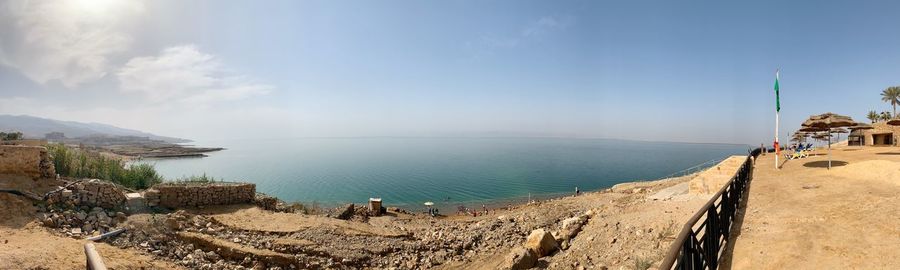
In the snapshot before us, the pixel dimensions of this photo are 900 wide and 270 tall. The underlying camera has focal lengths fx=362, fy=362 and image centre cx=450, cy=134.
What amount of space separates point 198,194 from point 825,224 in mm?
20583

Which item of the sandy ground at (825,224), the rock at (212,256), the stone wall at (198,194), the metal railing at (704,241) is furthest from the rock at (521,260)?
the stone wall at (198,194)

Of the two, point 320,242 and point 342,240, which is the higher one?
point 320,242

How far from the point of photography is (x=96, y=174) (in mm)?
17891

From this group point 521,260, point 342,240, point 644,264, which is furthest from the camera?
point 342,240

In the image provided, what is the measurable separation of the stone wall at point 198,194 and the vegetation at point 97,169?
535 centimetres

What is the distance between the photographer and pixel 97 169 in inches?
724

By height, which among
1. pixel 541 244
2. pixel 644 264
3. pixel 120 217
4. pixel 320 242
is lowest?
pixel 320 242

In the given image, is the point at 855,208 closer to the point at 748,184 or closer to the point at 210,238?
the point at 748,184

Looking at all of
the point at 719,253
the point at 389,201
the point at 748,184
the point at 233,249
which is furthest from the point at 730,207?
the point at 389,201

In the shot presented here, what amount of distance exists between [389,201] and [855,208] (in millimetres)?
33325

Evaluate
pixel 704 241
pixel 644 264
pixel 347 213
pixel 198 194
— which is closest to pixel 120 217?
pixel 198 194

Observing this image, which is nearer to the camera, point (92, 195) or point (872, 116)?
point (92, 195)

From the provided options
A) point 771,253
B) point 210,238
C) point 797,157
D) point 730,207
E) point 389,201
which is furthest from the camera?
point 389,201

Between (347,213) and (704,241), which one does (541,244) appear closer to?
(704,241)
